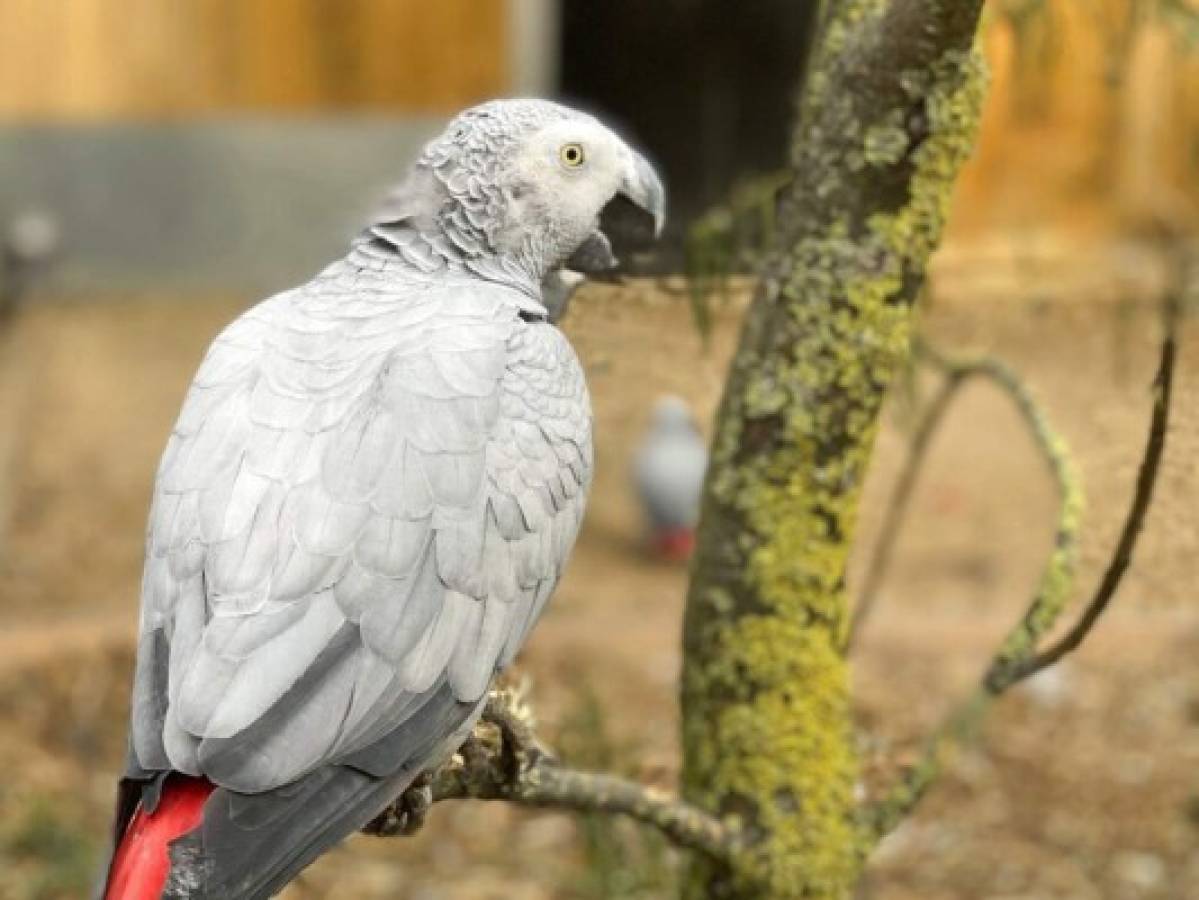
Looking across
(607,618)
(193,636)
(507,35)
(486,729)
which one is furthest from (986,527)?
(193,636)

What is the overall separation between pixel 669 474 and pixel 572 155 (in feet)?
8.60

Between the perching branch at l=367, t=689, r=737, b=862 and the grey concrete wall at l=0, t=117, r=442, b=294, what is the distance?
148 inches

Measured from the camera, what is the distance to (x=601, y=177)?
151 cm

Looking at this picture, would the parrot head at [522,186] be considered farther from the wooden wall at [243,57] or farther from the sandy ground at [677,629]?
the wooden wall at [243,57]

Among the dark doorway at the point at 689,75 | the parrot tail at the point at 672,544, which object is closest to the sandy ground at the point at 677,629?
the parrot tail at the point at 672,544

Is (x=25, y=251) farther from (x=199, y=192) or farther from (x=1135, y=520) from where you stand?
→ (x=1135, y=520)

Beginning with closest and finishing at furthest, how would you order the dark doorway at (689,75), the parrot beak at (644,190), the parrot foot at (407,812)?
the parrot foot at (407,812)
the parrot beak at (644,190)
the dark doorway at (689,75)

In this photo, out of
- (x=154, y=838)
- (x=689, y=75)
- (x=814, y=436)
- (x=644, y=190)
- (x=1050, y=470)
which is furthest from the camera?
→ (x=689, y=75)

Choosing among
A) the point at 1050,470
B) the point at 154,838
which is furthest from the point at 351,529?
the point at 1050,470

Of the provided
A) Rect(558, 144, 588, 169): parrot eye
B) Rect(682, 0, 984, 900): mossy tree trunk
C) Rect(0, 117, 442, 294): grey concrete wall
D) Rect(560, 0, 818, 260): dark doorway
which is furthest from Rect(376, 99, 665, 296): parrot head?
→ Rect(560, 0, 818, 260): dark doorway

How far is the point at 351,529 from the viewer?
50.5 inches

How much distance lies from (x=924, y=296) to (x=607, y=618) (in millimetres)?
2078

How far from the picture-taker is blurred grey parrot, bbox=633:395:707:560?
405 centimetres

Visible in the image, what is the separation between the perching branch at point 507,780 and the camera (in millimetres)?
1455
